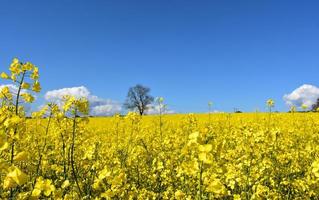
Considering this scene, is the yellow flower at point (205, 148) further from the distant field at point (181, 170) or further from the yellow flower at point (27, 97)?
the yellow flower at point (27, 97)

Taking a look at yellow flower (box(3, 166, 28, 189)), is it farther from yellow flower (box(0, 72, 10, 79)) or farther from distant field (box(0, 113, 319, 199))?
yellow flower (box(0, 72, 10, 79))

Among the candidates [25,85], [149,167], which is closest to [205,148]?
[25,85]

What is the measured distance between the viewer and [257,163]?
16.7ft

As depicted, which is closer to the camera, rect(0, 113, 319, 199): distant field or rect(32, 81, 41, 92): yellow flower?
rect(0, 113, 319, 199): distant field

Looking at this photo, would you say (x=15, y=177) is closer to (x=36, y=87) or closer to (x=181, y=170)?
(x=36, y=87)

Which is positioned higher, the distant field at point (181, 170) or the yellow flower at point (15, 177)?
the yellow flower at point (15, 177)

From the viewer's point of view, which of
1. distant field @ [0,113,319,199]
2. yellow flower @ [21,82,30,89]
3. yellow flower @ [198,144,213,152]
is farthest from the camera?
yellow flower @ [21,82,30,89]

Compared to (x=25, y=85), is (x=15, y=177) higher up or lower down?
lower down

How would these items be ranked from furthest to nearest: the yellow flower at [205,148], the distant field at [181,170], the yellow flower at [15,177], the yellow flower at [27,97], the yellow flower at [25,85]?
the yellow flower at [27,97], the yellow flower at [25,85], the distant field at [181,170], the yellow flower at [205,148], the yellow flower at [15,177]

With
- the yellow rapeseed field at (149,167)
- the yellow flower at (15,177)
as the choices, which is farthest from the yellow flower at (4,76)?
the yellow flower at (15,177)

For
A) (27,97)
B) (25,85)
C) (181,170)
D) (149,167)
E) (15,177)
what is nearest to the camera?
(15,177)

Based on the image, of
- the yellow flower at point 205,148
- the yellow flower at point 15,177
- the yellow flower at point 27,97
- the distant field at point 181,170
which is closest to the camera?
the yellow flower at point 15,177

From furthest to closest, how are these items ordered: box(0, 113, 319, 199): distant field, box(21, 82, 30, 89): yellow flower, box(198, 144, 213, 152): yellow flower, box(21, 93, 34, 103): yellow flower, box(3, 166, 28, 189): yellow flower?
box(21, 93, 34, 103): yellow flower, box(21, 82, 30, 89): yellow flower, box(0, 113, 319, 199): distant field, box(198, 144, 213, 152): yellow flower, box(3, 166, 28, 189): yellow flower

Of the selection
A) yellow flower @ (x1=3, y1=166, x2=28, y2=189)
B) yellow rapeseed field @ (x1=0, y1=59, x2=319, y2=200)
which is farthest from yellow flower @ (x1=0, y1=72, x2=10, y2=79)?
yellow flower @ (x1=3, y1=166, x2=28, y2=189)
